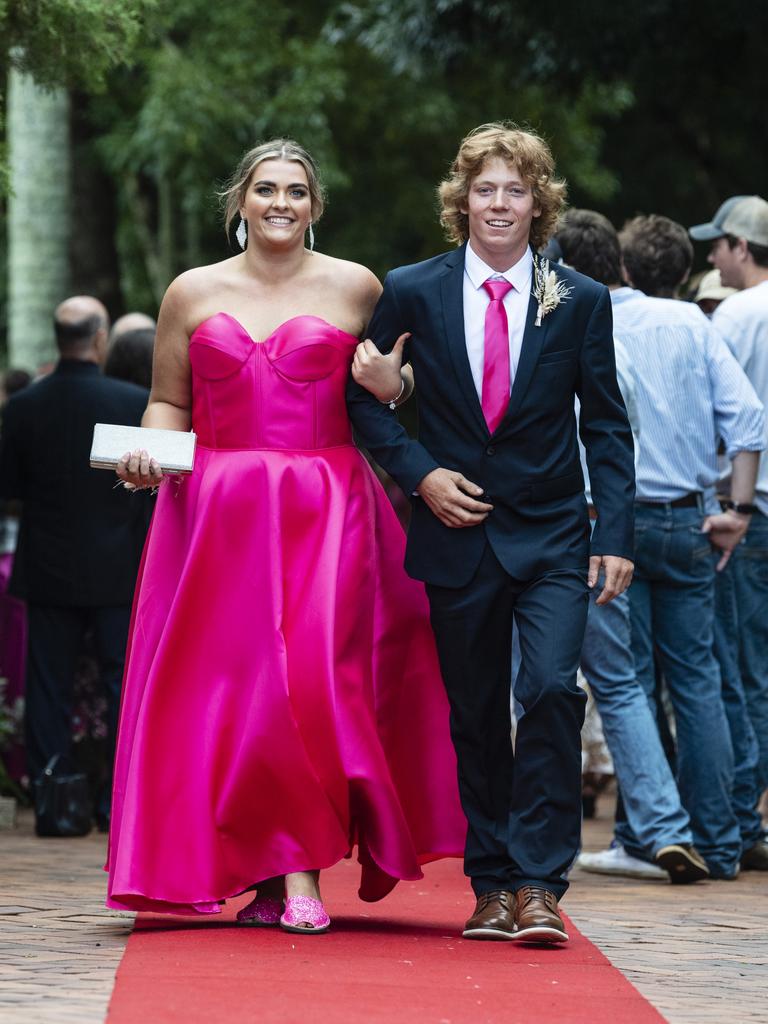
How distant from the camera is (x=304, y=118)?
63.9 feet

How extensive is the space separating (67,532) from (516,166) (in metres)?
3.90

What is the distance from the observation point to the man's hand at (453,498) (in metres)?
5.59

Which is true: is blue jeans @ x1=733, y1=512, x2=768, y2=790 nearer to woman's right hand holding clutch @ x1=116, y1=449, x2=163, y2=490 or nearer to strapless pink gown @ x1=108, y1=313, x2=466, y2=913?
strapless pink gown @ x1=108, y1=313, x2=466, y2=913

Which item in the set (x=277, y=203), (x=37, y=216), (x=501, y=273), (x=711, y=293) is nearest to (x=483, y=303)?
(x=501, y=273)

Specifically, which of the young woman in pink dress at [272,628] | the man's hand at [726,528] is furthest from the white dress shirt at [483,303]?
the man's hand at [726,528]

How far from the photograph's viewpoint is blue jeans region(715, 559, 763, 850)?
785 centimetres

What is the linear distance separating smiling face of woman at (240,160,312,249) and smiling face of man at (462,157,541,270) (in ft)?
1.71

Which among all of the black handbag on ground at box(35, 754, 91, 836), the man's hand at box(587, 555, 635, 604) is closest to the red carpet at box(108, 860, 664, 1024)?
the man's hand at box(587, 555, 635, 604)

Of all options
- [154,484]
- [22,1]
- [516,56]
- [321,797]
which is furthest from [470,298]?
[516,56]

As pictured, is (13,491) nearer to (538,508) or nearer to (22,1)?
(22,1)

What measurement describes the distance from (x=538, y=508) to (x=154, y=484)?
3.53 ft

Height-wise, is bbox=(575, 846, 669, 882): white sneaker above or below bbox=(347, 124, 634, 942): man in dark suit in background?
below

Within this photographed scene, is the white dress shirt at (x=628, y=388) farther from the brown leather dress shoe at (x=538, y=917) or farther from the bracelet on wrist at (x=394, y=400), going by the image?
the brown leather dress shoe at (x=538, y=917)

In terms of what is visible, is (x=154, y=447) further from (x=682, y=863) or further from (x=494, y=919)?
(x=682, y=863)
